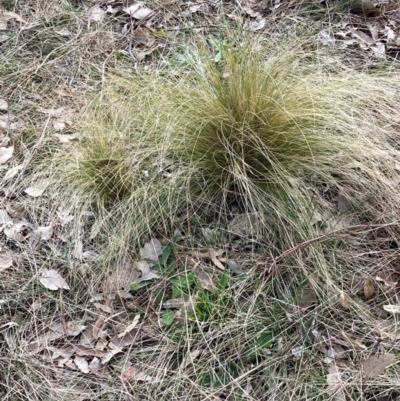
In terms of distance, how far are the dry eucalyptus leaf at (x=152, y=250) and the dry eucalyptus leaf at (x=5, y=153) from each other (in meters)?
0.96

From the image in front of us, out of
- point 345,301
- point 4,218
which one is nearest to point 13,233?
point 4,218

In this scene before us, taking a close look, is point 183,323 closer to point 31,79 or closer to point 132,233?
point 132,233

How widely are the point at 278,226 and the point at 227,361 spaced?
0.59 meters

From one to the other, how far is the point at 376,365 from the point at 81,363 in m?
1.09

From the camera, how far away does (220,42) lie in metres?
3.05

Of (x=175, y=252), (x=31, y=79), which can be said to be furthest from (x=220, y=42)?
(x=175, y=252)

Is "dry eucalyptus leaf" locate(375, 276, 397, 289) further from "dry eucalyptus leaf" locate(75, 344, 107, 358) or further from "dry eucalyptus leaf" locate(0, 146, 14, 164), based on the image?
"dry eucalyptus leaf" locate(0, 146, 14, 164)

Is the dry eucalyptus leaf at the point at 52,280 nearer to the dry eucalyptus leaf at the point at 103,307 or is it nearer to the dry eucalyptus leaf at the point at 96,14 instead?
the dry eucalyptus leaf at the point at 103,307

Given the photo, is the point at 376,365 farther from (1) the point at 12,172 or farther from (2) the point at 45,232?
(1) the point at 12,172

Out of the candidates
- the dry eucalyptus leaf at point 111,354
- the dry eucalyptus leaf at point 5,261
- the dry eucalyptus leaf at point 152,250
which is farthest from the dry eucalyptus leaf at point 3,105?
the dry eucalyptus leaf at point 111,354

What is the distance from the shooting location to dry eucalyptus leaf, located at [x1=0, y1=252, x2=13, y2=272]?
2.33 meters

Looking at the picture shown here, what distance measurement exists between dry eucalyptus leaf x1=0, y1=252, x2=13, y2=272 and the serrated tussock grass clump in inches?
14.1

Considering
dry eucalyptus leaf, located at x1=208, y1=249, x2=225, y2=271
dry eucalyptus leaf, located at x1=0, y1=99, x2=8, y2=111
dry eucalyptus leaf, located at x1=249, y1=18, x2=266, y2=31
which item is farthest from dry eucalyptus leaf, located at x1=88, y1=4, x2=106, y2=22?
dry eucalyptus leaf, located at x1=208, y1=249, x2=225, y2=271

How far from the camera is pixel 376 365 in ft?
6.15
